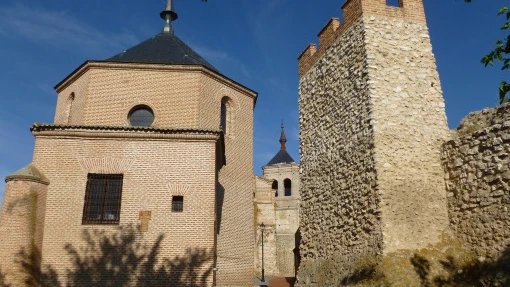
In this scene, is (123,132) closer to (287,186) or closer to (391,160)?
(391,160)

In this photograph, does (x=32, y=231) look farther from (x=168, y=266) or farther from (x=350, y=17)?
(x=350, y=17)

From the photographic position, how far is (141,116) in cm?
1652

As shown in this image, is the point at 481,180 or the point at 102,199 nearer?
the point at 481,180

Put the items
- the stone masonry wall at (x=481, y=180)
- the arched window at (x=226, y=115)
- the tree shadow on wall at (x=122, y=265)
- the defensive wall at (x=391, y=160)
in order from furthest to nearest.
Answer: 1. the arched window at (x=226, y=115)
2. the tree shadow on wall at (x=122, y=265)
3. the defensive wall at (x=391, y=160)
4. the stone masonry wall at (x=481, y=180)

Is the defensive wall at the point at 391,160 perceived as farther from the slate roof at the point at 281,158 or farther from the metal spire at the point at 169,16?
the slate roof at the point at 281,158

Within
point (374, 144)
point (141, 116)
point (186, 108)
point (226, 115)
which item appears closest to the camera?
point (374, 144)

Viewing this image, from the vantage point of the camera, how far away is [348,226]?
10.0 m

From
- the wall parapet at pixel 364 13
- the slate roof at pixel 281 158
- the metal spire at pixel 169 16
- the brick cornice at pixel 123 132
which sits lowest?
the brick cornice at pixel 123 132

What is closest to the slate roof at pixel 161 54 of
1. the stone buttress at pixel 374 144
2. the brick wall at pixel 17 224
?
the stone buttress at pixel 374 144

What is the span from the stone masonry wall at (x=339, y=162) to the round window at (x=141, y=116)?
6672 mm

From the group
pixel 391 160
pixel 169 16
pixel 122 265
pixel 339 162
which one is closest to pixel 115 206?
pixel 122 265

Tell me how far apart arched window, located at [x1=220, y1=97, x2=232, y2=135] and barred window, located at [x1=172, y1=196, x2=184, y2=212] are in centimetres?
700

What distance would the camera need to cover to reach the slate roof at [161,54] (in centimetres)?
1727

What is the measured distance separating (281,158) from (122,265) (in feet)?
98.7
